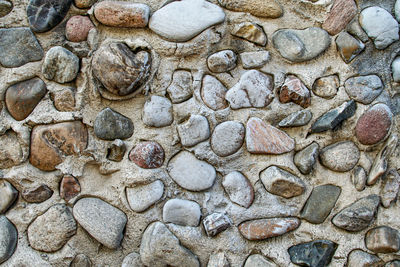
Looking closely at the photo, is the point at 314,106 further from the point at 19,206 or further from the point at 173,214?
the point at 19,206

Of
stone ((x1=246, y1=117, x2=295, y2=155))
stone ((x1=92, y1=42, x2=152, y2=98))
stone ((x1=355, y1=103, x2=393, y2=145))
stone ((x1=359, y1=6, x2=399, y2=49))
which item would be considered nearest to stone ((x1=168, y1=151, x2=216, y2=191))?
stone ((x1=246, y1=117, x2=295, y2=155))

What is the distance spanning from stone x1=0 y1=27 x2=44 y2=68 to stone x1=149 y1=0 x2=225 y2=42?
346 mm

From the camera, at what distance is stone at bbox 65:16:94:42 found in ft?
3.74

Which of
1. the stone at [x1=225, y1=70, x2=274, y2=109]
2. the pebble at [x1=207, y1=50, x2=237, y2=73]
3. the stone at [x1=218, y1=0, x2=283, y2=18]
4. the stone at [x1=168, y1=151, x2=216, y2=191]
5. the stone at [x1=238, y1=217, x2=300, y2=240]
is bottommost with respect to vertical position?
the stone at [x1=238, y1=217, x2=300, y2=240]

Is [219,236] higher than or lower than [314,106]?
lower

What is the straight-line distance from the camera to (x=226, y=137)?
1143 mm

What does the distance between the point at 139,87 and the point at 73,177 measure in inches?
12.8

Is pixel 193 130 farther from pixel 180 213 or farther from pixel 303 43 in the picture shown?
pixel 303 43

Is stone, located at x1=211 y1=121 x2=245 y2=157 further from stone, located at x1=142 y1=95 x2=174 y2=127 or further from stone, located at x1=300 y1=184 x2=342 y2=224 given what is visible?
stone, located at x1=300 y1=184 x2=342 y2=224

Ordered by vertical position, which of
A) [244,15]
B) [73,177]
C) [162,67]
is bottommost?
[73,177]

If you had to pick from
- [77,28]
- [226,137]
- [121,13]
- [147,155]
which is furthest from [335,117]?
[77,28]

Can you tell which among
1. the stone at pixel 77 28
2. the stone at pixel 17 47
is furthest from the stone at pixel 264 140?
the stone at pixel 17 47

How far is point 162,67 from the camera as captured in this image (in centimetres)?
117

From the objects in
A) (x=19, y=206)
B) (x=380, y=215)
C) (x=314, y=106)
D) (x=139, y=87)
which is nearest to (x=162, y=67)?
(x=139, y=87)
